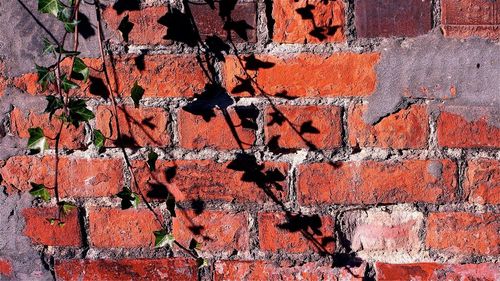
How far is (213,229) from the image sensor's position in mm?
992

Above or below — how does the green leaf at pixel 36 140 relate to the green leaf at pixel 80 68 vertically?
below

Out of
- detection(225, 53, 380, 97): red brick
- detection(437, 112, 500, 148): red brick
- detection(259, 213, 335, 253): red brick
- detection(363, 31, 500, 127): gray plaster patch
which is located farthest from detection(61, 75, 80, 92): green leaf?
detection(437, 112, 500, 148): red brick

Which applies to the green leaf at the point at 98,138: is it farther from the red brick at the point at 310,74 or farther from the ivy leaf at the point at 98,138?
the red brick at the point at 310,74

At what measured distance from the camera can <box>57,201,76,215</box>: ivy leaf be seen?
0.99 metres

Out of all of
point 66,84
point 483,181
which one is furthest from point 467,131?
point 66,84

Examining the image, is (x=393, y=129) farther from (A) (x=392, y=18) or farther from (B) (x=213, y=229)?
(B) (x=213, y=229)

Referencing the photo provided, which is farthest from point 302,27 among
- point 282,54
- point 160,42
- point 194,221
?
point 194,221

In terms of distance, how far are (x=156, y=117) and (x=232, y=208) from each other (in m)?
0.20

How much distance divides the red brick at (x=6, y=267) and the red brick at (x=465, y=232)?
732 millimetres

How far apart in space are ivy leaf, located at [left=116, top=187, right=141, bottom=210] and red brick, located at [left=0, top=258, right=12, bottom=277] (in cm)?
25

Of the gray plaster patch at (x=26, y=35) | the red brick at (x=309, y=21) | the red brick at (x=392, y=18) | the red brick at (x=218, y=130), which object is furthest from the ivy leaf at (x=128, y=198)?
the red brick at (x=392, y=18)

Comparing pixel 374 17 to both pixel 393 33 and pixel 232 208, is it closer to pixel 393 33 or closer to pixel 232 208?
pixel 393 33

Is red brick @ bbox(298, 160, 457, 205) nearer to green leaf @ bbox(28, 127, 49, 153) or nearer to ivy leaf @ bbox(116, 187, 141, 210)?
ivy leaf @ bbox(116, 187, 141, 210)

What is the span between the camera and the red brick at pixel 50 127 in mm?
992
